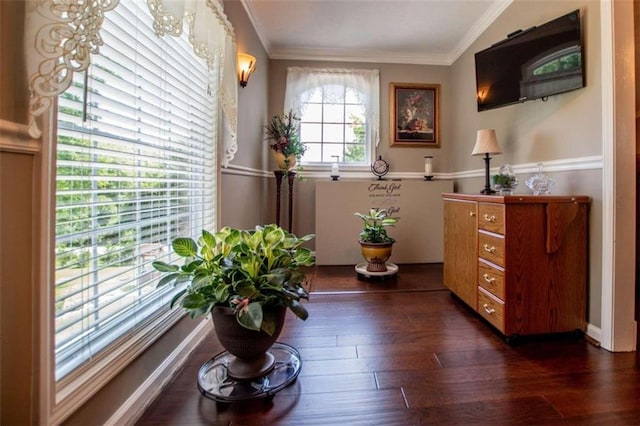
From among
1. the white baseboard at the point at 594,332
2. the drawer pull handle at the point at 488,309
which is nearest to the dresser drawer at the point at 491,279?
the drawer pull handle at the point at 488,309

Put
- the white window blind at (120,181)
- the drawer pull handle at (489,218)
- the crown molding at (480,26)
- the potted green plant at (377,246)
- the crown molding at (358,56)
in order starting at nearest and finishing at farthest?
the white window blind at (120,181) < the drawer pull handle at (489,218) < the crown molding at (480,26) < the potted green plant at (377,246) < the crown molding at (358,56)

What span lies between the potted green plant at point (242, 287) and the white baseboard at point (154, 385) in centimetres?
30

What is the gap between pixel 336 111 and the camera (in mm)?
3750

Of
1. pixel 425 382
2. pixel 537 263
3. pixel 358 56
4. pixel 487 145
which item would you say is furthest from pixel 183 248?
pixel 358 56

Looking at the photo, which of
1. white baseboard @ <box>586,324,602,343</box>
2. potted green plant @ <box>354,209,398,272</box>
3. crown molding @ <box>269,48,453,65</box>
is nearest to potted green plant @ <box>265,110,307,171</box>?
crown molding @ <box>269,48,453,65</box>

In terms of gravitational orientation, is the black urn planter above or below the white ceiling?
below

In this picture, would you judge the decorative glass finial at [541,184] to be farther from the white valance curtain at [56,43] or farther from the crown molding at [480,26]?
the white valance curtain at [56,43]

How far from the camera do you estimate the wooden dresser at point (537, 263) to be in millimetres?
1687

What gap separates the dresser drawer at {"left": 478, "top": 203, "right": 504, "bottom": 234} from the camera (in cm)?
172

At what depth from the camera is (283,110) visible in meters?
3.63

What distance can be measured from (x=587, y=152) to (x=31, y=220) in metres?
2.62

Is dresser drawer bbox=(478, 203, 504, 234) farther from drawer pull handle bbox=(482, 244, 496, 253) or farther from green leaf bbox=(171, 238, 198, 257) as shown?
green leaf bbox=(171, 238, 198, 257)

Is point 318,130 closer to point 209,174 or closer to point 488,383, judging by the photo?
point 209,174

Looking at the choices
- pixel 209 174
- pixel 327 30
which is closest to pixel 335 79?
pixel 327 30
